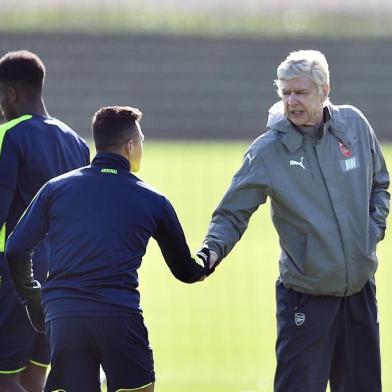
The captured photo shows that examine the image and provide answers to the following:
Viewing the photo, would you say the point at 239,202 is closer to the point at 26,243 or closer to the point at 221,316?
the point at 26,243

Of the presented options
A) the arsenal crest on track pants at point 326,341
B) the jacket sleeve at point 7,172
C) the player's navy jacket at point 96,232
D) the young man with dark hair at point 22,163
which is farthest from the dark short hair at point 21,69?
the arsenal crest on track pants at point 326,341

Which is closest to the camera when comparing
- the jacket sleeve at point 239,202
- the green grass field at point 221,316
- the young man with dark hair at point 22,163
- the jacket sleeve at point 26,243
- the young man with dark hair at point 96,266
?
the young man with dark hair at point 96,266

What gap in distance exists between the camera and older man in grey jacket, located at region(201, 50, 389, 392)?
549cm

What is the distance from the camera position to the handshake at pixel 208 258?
5434 millimetres

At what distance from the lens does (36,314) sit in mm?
5508

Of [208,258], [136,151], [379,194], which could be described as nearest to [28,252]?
[136,151]

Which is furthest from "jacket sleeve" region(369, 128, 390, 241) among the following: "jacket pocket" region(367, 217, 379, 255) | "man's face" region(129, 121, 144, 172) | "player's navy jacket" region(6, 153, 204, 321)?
"man's face" region(129, 121, 144, 172)

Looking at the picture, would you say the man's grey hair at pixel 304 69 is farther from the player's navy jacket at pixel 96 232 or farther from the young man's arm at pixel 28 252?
the young man's arm at pixel 28 252

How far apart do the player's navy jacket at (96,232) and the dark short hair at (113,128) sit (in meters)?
0.06

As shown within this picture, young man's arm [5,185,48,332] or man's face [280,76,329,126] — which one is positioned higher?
man's face [280,76,329,126]

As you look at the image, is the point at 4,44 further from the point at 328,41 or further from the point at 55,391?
the point at 55,391

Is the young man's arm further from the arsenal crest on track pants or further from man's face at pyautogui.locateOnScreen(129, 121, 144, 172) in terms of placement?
the arsenal crest on track pants

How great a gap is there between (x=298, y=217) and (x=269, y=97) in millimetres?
24871

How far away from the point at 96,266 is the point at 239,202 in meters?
0.92
